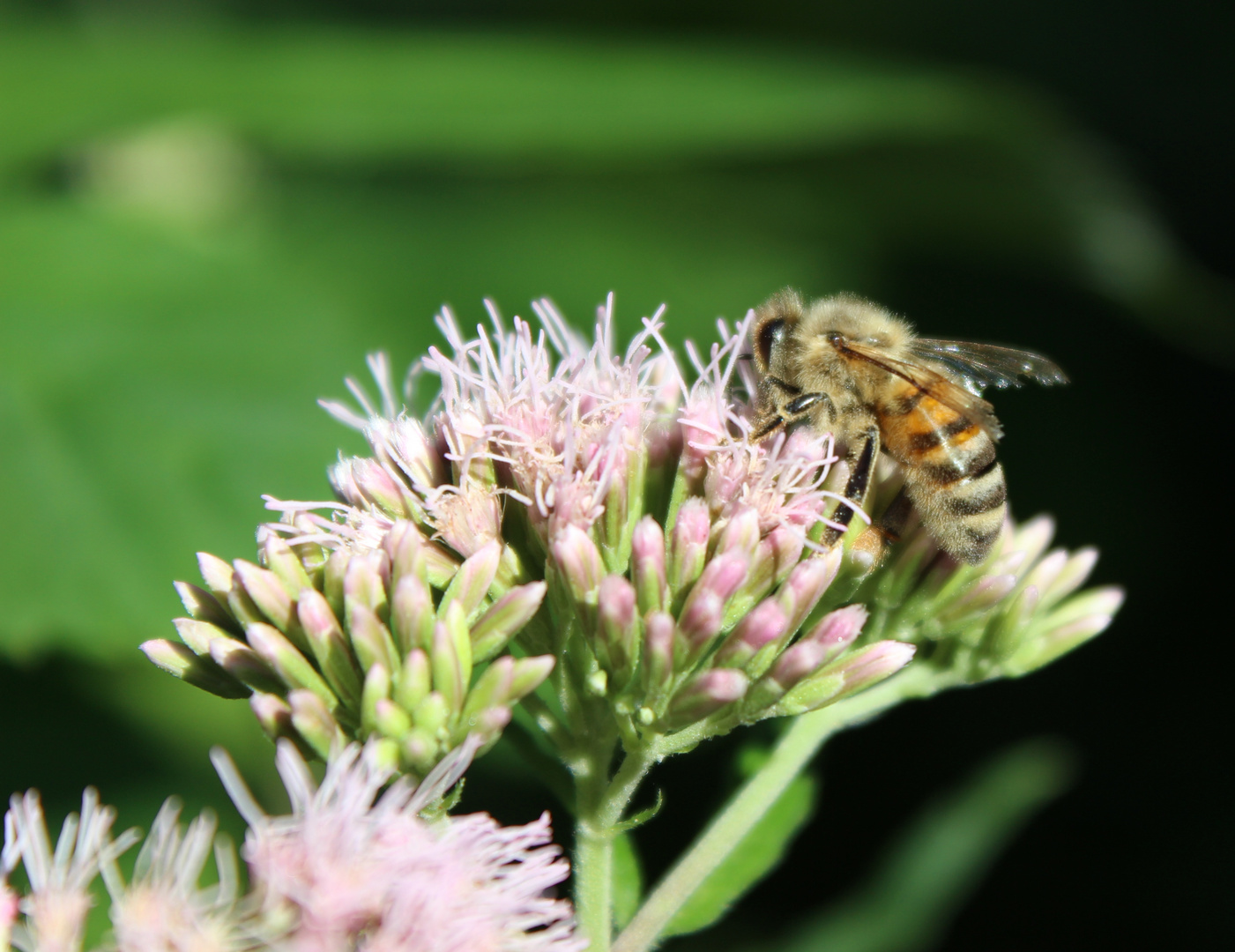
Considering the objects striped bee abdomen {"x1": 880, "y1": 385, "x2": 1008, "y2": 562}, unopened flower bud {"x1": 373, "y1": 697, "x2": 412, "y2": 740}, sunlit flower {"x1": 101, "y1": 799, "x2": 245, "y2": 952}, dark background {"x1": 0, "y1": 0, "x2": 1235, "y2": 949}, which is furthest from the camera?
dark background {"x1": 0, "y1": 0, "x2": 1235, "y2": 949}

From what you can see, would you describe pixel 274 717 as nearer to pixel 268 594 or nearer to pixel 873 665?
pixel 268 594

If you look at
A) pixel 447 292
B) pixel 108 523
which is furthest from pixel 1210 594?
pixel 108 523


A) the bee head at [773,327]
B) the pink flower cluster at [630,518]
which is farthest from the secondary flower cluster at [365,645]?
the bee head at [773,327]

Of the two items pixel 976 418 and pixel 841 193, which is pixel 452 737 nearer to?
pixel 976 418

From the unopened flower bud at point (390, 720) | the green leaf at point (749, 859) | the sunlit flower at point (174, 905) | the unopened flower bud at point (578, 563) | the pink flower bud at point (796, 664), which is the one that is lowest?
the green leaf at point (749, 859)

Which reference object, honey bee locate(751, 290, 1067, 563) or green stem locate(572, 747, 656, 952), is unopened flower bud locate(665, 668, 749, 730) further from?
honey bee locate(751, 290, 1067, 563)

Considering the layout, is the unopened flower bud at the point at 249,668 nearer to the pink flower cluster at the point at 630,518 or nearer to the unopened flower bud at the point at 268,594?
the unopened flower bud at the point at 268,594

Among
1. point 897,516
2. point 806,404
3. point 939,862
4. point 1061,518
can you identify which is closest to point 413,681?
point 806,404

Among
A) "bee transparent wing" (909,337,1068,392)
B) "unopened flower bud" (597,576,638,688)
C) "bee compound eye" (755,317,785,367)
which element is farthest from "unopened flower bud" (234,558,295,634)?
"bee transparent wing" (909,337,1068,392)
